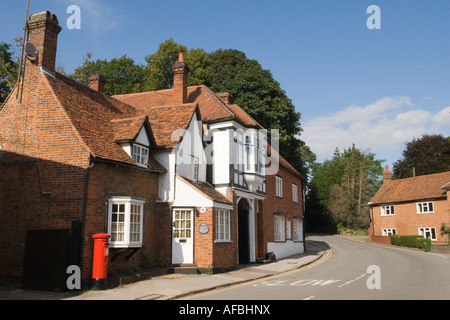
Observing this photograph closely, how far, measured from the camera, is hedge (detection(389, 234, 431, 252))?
3416 cm

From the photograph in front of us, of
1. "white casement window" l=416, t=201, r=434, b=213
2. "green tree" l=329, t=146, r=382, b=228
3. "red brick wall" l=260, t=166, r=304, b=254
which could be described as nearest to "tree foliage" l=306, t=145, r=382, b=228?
"green tree" l=329, t=146, r=382, b=228

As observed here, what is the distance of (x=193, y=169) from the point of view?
753 inches

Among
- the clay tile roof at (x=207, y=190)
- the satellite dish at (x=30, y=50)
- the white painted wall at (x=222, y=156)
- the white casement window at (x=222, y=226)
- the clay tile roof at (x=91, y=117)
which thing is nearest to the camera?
the clay tile roof at (x=91, y=117)

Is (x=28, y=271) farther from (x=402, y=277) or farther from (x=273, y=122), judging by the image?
(x=273, y=122)

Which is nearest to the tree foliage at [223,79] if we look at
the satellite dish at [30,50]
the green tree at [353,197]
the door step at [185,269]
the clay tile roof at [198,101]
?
the clay tile roof at [198,101]

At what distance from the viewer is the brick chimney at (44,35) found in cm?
1566

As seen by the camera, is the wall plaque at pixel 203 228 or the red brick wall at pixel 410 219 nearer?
the wall plaque at pixel 203 228

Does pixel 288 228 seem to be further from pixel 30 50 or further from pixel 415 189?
pixel 415 189

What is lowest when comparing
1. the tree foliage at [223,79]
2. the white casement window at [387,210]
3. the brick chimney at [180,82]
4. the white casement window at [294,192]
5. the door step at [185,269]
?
the door step at [185,269]

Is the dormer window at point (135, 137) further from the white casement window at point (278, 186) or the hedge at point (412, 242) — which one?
the hedge at point (412, 242)

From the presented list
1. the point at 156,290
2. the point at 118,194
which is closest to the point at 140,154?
the point at 118,194

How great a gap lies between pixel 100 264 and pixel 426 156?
54224 millimetres

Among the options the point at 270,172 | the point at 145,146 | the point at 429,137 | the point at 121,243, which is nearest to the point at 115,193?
the point at 121,243

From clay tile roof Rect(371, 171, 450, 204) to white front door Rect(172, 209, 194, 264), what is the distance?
108 feet
